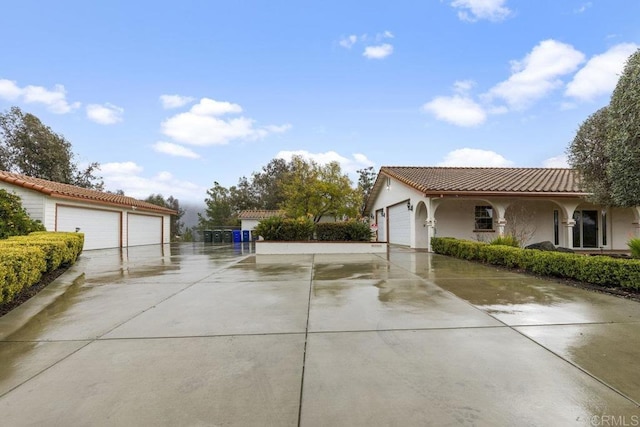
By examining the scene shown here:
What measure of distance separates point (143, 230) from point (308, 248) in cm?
1297

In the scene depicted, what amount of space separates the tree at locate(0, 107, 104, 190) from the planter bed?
25529 mm

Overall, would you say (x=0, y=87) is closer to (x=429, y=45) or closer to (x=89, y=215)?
(x=89, y=215)

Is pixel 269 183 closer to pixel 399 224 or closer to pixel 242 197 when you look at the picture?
pixel 242 197

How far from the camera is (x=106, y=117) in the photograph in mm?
18719

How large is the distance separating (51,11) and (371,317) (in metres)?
14.3

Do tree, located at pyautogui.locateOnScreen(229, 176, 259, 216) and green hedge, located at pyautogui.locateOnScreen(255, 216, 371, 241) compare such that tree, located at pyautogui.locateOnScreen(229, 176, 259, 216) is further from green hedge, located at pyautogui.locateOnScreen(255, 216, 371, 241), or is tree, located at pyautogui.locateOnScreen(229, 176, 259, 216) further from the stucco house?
the stucco house

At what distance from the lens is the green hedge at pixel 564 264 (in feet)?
19.4

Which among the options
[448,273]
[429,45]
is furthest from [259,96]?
[448,273]

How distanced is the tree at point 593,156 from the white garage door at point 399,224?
25.7 ft

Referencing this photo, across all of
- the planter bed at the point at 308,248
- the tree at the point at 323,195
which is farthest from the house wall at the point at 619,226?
the tree at the point at 323,195

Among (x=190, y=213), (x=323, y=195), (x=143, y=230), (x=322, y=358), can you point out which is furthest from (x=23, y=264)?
(x=190, y=213)

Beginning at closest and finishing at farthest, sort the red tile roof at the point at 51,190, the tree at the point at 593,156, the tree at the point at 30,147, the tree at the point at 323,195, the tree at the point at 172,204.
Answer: the tree at the point at 593,156, the red tile roof at the point at 51,190, the tree at the point at 323,195, the tree at the point at 30,147, the tree at the point at 172,204

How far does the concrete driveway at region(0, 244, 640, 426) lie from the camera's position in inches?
92.0

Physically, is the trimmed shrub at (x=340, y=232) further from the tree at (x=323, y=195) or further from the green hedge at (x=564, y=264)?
the tree at (x=323, y=195)
